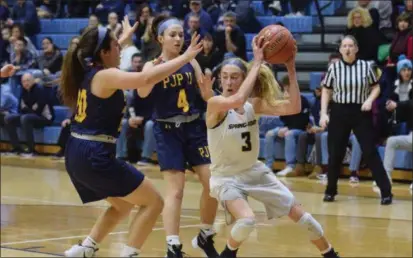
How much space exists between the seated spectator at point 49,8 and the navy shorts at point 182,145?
10.7 metres

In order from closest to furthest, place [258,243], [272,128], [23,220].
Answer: [258,243]
[23,220]
[272,128]

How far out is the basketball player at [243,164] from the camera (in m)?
6.37

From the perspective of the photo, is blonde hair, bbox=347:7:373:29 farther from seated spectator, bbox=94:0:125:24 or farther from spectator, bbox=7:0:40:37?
spectator, bbox=7:0:40:37

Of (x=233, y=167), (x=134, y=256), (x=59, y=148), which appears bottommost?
(x=59, y=148)

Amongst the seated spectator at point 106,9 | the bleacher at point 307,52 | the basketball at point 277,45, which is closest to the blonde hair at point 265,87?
the basketball at point 277,45

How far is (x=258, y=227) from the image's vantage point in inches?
370

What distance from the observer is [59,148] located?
602 inches

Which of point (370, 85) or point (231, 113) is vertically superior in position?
point (231, 113)

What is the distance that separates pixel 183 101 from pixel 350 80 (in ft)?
12.1

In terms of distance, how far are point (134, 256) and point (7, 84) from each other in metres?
9.93

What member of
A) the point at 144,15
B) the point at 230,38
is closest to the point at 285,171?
the point at 230,38

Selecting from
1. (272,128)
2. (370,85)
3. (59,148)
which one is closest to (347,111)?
(370,85)

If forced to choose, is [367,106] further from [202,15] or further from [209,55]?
[202,15]

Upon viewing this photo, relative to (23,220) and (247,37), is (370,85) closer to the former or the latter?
(247,37)
